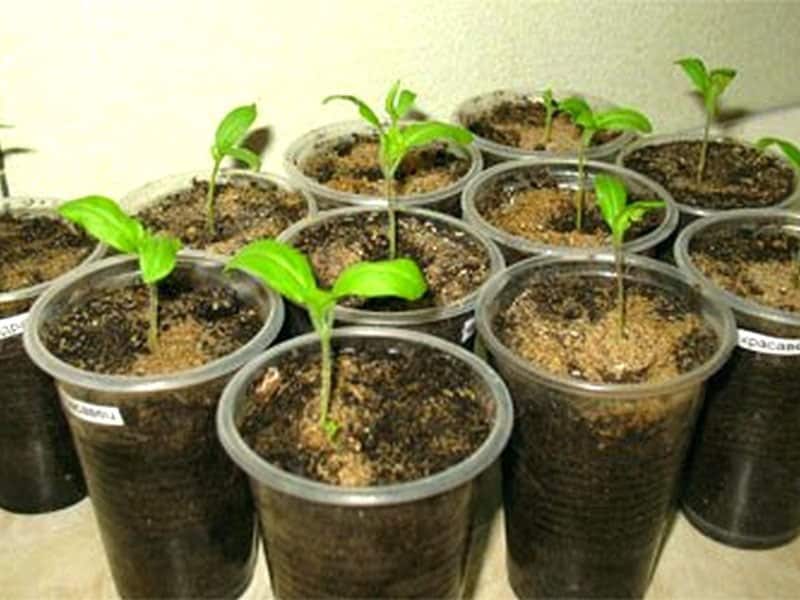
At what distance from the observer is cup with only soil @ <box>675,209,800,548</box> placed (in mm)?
1234

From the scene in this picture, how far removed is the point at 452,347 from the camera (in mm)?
1127

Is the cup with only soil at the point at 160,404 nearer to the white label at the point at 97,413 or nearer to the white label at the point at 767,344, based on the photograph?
the white label at the point at 97,413

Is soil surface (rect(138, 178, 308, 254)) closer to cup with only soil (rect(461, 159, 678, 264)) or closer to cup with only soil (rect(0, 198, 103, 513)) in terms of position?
cup with only soil (rect(0, 198, 103, 513))

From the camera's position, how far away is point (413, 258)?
53.7 inches

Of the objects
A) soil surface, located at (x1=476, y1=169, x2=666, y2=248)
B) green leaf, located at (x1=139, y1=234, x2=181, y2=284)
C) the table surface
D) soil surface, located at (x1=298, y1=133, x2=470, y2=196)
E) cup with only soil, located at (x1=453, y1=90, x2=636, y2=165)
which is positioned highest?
green leaf, located at (x1=139, y1=234, x2=181, y2=284)

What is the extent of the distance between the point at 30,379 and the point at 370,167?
646 mm

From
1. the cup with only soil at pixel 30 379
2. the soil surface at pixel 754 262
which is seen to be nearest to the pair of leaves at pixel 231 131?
the cup with only soil at pixel 30 379

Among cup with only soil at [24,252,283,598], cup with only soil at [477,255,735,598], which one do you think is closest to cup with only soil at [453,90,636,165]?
cup with only soil at [477,255,735,598]

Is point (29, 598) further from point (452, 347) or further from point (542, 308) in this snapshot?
point (542, 308)

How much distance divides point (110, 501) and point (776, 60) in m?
1.77

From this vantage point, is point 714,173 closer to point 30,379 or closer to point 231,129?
point 231,129

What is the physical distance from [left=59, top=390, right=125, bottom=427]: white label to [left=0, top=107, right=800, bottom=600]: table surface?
0.34m

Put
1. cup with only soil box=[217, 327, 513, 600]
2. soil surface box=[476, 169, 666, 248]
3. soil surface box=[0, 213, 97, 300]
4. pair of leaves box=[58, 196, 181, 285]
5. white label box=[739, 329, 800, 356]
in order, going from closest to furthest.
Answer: cup with only soil box=[217, 327, 513, 600] < pair of leaves box=[58, 196, 181, 285] < white label box=[739, 329, 800, 356] < soil surface box=[0, 213, 97, 300] < soil surface box=[476, 169, 666, 248]

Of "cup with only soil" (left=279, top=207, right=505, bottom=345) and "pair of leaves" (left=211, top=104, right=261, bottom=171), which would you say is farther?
"pair of leaves" (left=211, top=104, right=261, bottom=171)
